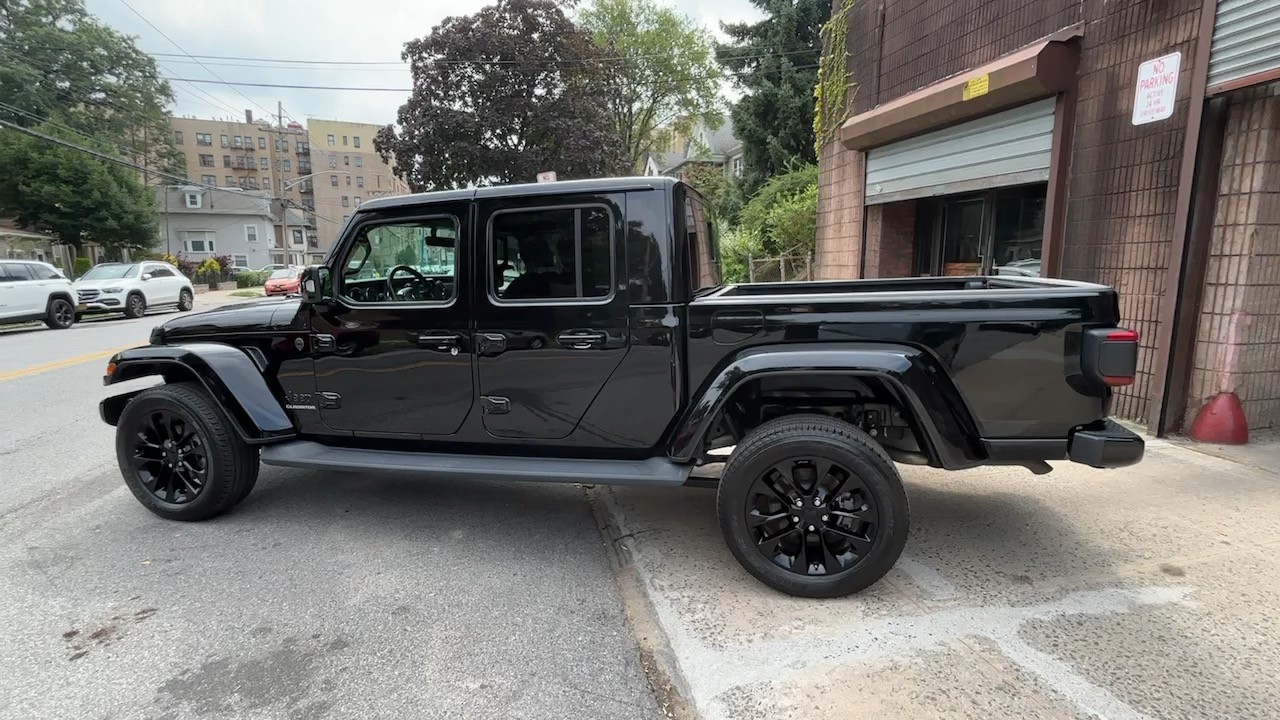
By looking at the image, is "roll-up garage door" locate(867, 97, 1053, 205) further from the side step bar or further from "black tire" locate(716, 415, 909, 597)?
the side step bar

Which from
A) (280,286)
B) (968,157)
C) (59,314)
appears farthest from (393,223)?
(280,286)

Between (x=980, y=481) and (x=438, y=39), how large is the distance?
22525mm

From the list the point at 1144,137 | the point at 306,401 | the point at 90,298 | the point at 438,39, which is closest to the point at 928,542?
the point at 306,401

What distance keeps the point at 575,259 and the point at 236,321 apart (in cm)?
216

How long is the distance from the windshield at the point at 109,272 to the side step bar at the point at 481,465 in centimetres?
1930

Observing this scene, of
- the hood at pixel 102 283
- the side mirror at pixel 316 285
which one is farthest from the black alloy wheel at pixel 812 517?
the hood at pixel 102 283

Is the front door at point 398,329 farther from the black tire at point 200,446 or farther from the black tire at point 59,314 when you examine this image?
the black tire at point 59,314

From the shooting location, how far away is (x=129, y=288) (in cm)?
1822

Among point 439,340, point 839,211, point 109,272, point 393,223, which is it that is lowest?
point 439,340

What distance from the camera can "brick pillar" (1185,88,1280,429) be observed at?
456 centimetres

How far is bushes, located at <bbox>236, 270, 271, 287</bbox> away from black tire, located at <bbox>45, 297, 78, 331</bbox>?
2640 cm

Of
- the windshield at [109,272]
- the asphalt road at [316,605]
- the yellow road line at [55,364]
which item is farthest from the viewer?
the windshield at [109,272]

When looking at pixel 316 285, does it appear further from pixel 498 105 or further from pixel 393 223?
pixel 498 105

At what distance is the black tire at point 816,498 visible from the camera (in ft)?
9.46
